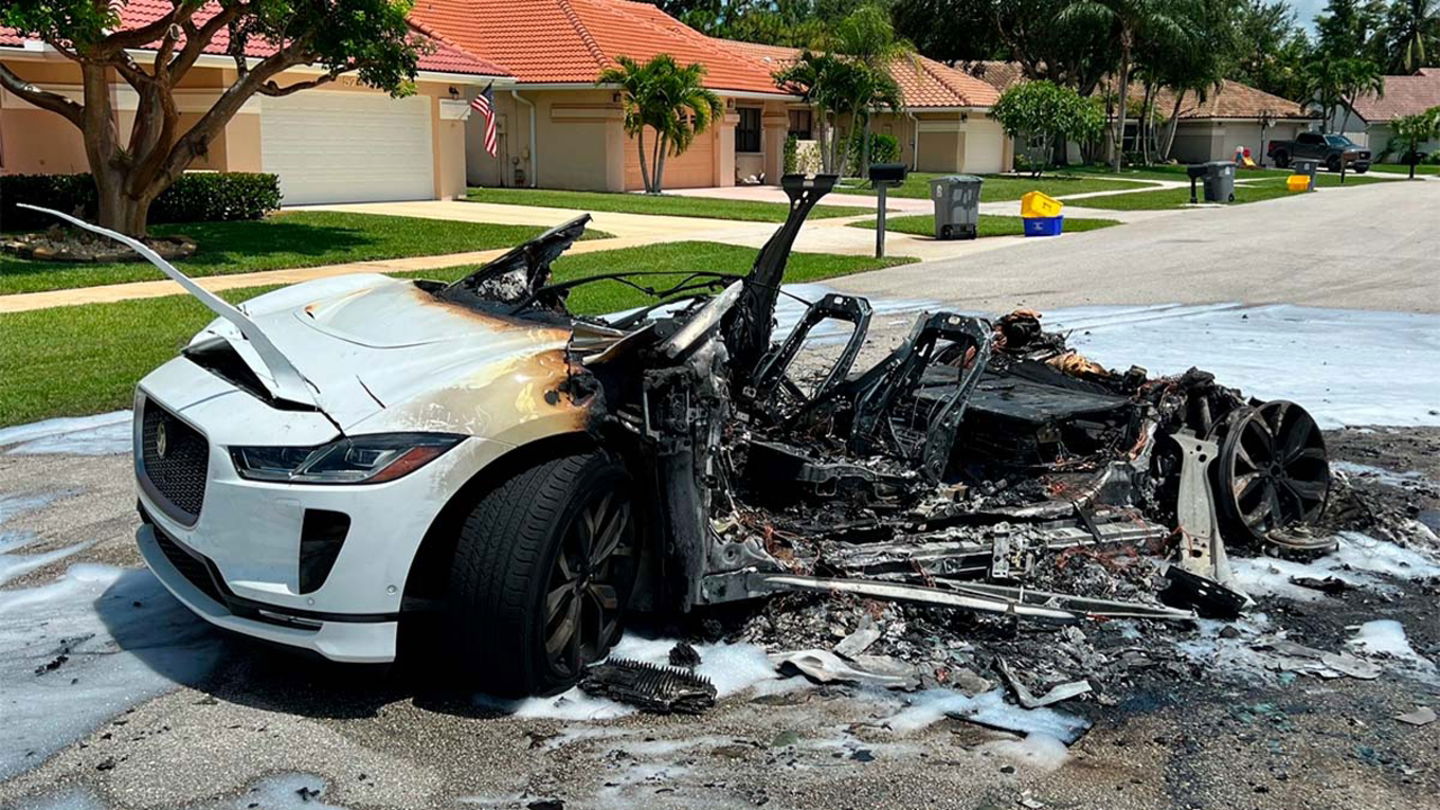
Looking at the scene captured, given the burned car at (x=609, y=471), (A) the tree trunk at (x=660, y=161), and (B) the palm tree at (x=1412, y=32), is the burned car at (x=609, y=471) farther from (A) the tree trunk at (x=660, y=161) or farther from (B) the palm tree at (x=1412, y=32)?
(B) the palm tree at (x=1412, y=32)

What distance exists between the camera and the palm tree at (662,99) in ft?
101

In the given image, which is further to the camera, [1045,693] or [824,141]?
[824,141]

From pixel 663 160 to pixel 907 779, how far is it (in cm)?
3080

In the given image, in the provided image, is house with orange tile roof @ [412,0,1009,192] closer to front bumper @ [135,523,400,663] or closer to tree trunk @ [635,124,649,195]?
tree trunk @ [635,124,649,195]

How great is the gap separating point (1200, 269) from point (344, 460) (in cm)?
1632

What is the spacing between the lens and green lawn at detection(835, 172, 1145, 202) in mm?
35719

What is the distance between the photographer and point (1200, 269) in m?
18.0

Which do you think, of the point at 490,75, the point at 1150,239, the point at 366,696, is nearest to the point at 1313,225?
the point at 1150,239

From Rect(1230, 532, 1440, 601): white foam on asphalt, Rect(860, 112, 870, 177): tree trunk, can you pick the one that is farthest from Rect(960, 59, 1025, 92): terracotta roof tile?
Rect(1230, 532, 1440, 601): white foam on asphalt

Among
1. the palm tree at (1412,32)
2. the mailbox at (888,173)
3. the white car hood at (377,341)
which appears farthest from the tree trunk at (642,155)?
the palm tree at (1412,32)

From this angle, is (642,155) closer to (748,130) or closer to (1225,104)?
(748,130)

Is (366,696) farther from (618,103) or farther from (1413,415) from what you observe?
(618,103)

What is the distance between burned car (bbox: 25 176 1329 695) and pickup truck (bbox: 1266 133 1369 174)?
58.2 m

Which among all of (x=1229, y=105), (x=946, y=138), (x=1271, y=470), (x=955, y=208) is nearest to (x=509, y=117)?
(x=955, y=208)
